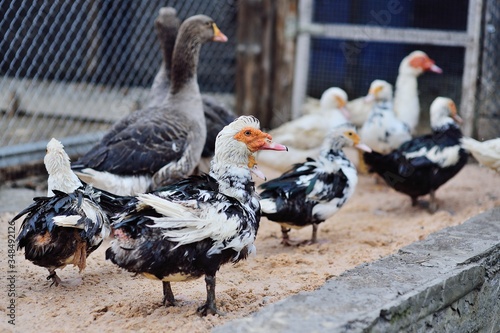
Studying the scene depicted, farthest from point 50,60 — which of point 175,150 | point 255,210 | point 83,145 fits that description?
point 255,210

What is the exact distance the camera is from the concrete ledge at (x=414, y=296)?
3.20m

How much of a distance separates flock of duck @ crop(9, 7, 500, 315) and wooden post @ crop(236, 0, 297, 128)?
79 centimetres

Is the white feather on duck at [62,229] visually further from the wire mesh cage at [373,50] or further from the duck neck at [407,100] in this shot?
the wire mesh cage at [373,50]

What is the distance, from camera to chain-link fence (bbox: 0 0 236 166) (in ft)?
25.3

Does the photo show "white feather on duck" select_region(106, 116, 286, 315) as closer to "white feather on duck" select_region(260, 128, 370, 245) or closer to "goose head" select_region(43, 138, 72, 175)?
"goose head" select_region(43, 138, 72, 175)

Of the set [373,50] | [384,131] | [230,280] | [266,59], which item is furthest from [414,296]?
[373,50]

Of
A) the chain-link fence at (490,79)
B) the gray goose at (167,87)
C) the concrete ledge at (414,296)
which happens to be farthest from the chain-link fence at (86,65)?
the concrete ledge at (414,296)

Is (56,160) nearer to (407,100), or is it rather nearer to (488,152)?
(488,152)

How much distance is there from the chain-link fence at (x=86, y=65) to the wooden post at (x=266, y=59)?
1.56 ft

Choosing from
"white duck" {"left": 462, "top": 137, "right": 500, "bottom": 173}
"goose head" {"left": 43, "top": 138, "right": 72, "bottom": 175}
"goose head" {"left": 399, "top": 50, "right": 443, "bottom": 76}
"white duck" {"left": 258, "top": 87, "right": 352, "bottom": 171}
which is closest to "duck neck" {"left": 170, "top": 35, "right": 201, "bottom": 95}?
"white duck" {"left": 258, "top": 87, "right": 352, "bottom": 171}

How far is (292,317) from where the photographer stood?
10.6 feet

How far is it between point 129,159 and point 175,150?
1.38 feet

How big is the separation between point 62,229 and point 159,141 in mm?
1796

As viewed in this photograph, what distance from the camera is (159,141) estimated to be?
5883 millimetres
